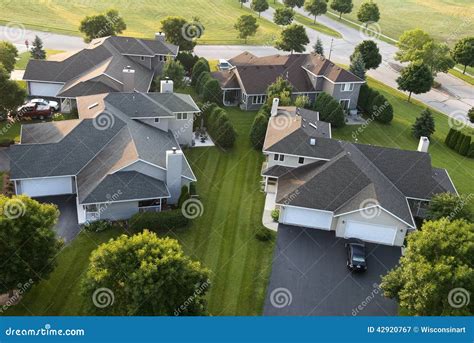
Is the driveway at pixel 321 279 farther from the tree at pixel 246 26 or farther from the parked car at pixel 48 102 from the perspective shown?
the tree at pixel 246 26

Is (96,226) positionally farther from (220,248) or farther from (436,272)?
(436,272)

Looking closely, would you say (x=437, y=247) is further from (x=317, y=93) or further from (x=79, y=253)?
(x=317, y=93)

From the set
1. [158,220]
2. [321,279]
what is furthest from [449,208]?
[158,220]

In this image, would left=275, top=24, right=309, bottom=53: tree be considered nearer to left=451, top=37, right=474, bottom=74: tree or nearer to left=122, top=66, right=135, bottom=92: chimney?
left=451, top=37, right=474, bottom=74: tree

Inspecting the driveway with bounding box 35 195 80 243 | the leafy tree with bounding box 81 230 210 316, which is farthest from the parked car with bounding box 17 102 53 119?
the leafy tree with bounding box 81 230 210 316

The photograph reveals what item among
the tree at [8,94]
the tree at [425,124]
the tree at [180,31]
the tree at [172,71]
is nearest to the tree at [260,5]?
the tree at [180,31]

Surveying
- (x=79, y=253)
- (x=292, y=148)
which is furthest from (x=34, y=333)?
(x=292, y=148)
